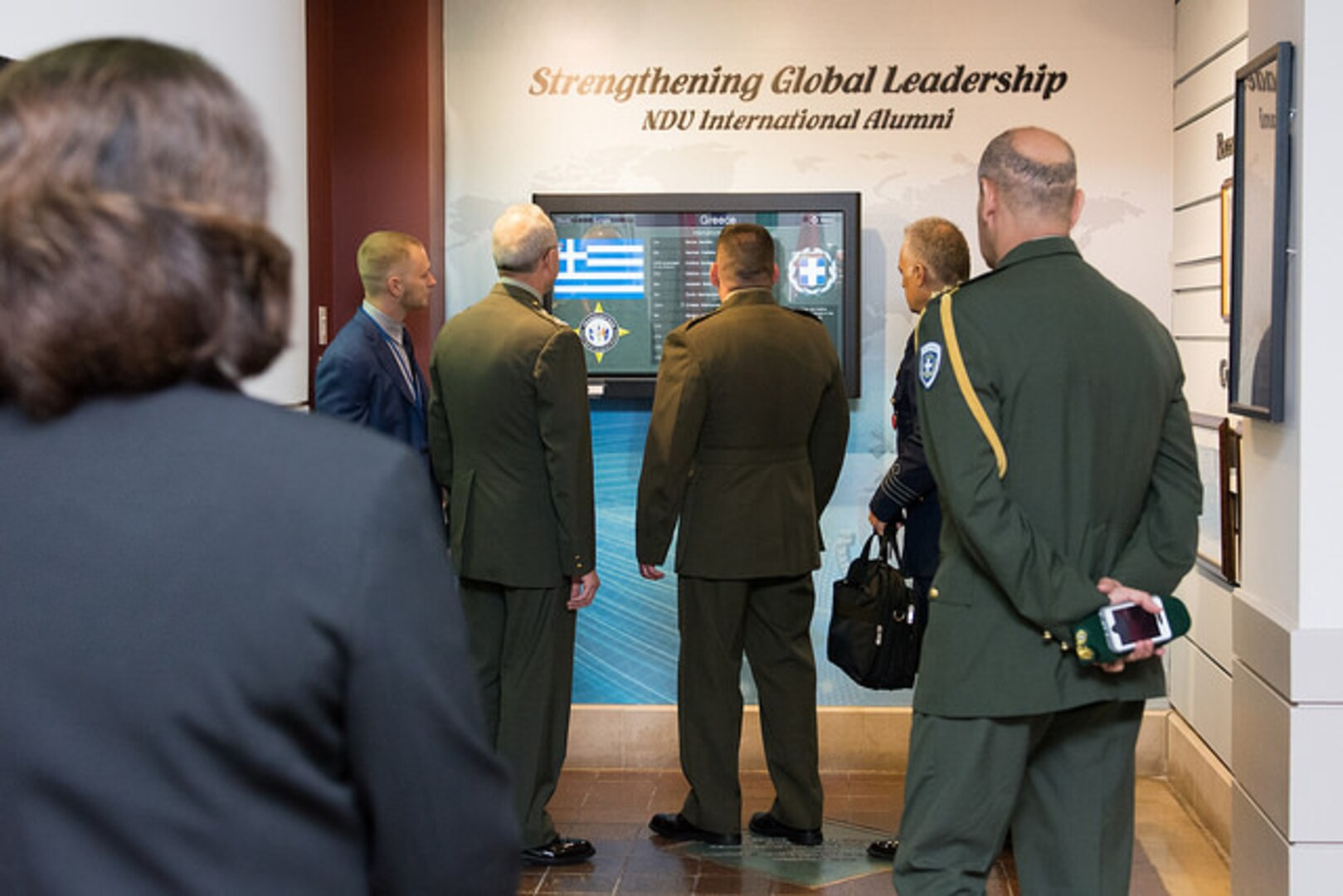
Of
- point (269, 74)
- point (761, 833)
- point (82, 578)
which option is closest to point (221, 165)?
point (82, 578)

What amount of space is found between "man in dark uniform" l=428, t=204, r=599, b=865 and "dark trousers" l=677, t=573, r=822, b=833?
414mm

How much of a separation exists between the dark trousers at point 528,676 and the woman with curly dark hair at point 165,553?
12.5 ft

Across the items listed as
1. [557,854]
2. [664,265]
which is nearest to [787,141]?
[664,265]

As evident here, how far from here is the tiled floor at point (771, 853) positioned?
4.98 m

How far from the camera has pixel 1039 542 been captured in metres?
3.24

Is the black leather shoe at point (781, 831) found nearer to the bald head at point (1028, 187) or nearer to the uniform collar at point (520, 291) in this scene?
the uniform collar at point (520, 291)

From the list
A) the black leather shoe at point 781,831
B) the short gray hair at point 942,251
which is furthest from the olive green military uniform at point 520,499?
the short gray hair at point 942,251

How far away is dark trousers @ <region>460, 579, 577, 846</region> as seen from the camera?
16.8ft

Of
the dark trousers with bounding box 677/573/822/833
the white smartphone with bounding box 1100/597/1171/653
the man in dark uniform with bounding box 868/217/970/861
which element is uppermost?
the man in dark uniform with bounding box 868/217/970/861

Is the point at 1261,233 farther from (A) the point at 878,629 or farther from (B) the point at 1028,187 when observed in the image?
(A) the point at 878,629

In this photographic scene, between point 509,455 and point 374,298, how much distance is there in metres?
0.89

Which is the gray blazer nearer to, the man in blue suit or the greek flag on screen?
the man in blue suit

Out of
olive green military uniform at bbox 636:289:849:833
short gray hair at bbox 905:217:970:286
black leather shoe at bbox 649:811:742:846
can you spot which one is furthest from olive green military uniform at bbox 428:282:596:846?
short gray hair at bbox 905:217:970:286

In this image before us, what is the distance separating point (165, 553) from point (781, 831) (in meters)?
4.50
